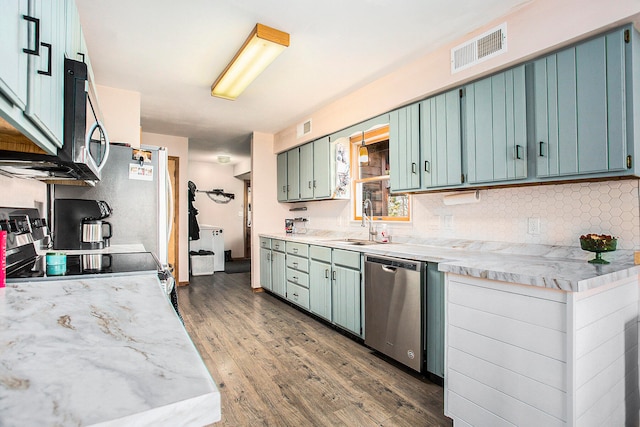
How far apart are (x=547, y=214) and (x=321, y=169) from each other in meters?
2.46

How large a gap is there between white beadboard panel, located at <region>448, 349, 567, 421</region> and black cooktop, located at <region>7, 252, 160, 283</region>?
162 cm

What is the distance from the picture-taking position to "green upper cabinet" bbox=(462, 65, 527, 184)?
2111mm

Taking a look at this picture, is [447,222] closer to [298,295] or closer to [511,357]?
[511,357]

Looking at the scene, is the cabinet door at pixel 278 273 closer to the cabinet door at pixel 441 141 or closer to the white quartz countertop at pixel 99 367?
the cabinet door at pixel 441 141

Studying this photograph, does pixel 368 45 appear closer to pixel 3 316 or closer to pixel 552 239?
pixel 552 239

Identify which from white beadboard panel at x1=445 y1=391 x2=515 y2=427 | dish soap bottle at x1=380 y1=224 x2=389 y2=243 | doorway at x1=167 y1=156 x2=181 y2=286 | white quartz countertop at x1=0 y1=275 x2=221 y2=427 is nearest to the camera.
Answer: white quartz countertop at x1=0 y1=275 x2=221 y2=427

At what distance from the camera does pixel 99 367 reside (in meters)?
0.60

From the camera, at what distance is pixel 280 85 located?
10.9ft

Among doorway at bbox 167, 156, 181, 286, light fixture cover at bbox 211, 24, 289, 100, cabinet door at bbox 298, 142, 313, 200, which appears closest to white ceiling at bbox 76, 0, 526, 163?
light fixture cover at bbox 211, 24, 289, 100

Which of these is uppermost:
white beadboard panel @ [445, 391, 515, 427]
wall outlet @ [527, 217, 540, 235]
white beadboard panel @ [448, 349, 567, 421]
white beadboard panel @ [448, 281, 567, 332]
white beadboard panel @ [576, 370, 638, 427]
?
wall outlet @ [527, 217, 540, 235]

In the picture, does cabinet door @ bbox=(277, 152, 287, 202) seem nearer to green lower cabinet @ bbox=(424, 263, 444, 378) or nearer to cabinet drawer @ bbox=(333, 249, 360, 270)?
cabinet drawer @ bbox=(333, 249, 360, 270)

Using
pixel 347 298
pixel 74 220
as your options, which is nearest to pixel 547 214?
pixel 347 298

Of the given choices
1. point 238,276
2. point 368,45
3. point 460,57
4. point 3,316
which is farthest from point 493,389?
point 238,276

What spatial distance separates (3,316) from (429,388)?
7.37 ft
